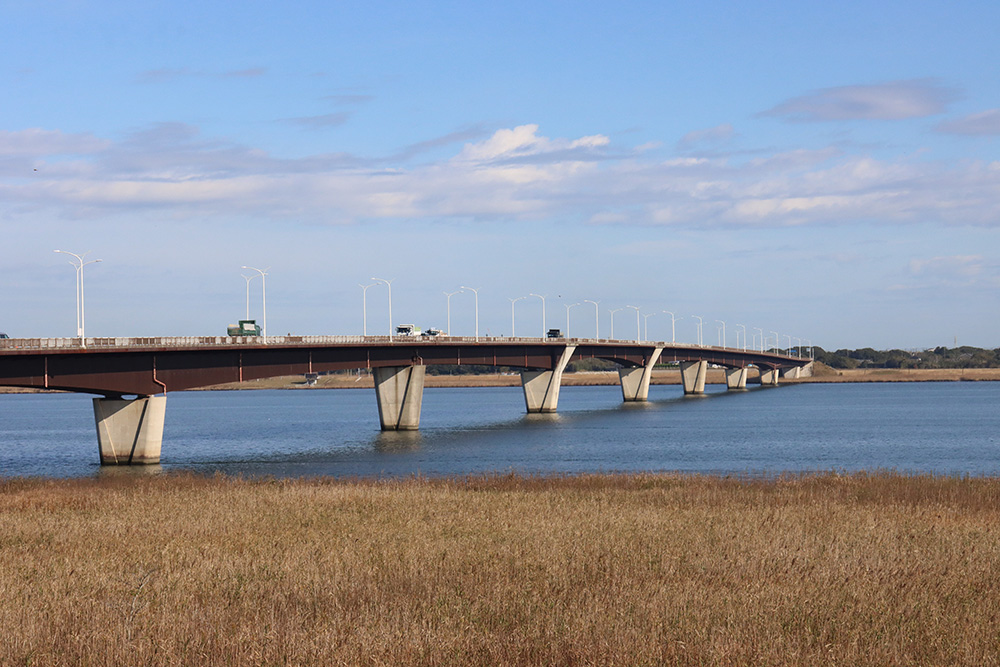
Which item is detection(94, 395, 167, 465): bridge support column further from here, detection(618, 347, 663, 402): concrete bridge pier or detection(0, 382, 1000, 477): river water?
detection(618, 347, 663, 402): concrete bridge pier

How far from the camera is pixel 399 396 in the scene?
103438 mm

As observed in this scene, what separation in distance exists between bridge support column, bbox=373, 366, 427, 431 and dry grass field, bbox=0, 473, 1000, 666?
2663 inches

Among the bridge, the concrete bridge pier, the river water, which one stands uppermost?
the bridge

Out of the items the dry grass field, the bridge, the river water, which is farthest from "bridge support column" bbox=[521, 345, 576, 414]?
the dry grass field

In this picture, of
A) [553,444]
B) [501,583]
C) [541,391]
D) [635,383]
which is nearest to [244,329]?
[553,444]

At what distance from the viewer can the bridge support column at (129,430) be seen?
68250 mm

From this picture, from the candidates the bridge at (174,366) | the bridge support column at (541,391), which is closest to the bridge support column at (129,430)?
the bridge at (174,366)

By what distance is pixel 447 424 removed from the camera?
4555 inches

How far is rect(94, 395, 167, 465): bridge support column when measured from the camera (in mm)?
68250

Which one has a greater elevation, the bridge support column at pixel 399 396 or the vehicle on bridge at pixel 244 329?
the vehicle on bridge at pixel 244 329

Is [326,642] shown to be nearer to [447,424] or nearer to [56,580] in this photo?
[56,580]

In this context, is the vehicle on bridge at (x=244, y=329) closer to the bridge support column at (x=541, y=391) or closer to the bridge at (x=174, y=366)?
the bridge at (x=174, y=366)

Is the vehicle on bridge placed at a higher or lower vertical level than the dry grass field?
higher

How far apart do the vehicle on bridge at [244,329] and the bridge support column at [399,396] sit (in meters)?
12.5
